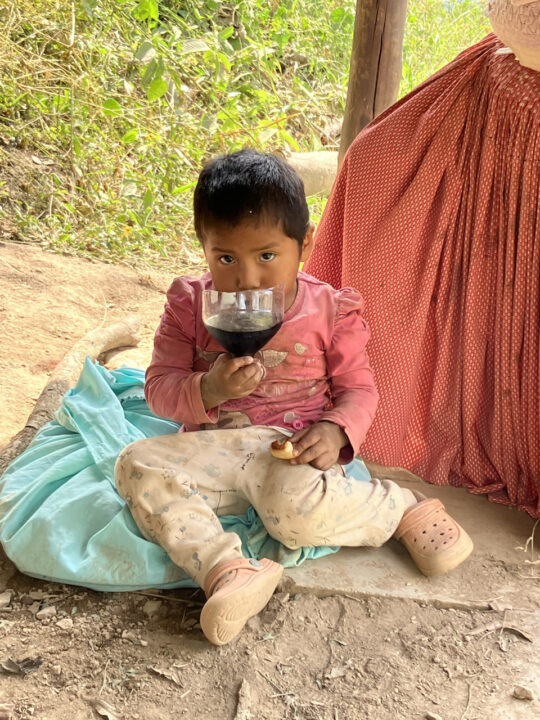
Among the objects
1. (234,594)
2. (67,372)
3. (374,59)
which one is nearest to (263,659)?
(234,594)

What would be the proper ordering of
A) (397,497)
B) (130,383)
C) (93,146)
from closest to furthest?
(397,497)
(130,383)
(93,146)

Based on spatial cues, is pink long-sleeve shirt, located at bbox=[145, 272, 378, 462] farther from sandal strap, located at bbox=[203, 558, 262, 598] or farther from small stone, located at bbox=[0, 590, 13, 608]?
small stone, located at bbox=[0, 590, 13, 608]

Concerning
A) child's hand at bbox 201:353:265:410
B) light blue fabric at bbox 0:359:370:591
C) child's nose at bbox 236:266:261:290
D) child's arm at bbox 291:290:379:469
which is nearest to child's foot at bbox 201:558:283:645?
light blue fabric at bbox 0:359:370:591

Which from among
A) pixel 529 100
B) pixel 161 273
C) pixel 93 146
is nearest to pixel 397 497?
pixel 529 100

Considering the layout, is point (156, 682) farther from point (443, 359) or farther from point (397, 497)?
point (443, 359)

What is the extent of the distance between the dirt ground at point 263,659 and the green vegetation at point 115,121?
138 inches

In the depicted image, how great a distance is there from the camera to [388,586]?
2.03 metres

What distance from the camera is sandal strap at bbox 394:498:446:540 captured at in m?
2.14

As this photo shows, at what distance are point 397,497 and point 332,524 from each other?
0.74 feet

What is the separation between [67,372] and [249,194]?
1543 millimetres

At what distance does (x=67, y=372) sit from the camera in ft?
10.3

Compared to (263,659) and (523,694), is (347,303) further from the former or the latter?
(523,694)

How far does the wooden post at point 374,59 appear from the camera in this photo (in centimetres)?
315

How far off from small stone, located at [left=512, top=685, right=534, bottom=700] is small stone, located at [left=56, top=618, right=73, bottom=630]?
1041 mm
